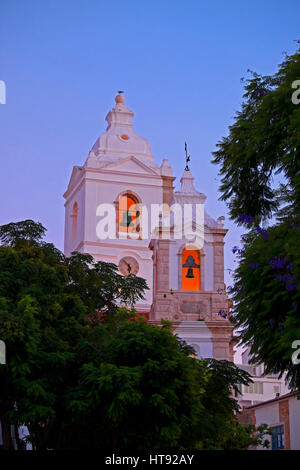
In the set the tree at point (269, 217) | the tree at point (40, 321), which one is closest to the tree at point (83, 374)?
the tree at point (40, 321)

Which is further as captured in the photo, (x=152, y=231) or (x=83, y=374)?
(x=152, y=231)

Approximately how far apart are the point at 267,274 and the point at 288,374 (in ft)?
8.26

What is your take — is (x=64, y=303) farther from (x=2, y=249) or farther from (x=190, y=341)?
(x=190, y=341)

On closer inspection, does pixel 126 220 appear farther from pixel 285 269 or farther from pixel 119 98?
pixel 285 269

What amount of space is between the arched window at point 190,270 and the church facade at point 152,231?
0.04 meters

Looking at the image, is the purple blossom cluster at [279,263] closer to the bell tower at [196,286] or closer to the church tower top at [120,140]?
the bell tower at [196,286]

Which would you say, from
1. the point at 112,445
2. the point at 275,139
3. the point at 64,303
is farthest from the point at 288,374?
the point at 64,303

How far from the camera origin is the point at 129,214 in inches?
1865

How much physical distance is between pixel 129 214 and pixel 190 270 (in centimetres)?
1140

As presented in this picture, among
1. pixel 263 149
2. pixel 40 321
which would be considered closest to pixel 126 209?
pixel 40 321

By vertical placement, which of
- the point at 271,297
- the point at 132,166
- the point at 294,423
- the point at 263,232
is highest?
the point at 132,166

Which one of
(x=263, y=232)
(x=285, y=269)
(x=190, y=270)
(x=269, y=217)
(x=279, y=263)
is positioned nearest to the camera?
(x=279, y=263)

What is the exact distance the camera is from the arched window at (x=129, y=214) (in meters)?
46.9

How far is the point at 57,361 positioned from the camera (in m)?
20.2
